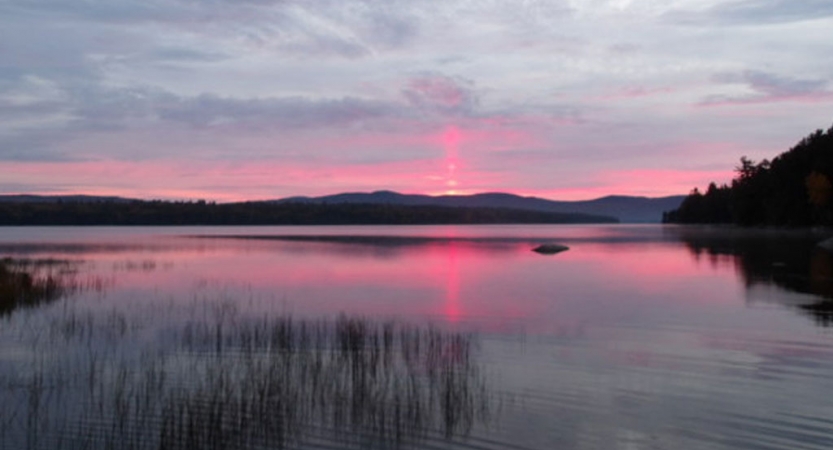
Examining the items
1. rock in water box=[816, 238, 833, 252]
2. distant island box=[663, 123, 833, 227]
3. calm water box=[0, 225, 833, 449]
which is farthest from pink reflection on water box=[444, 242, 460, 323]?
distant island box=[663, 123, 833, 227]

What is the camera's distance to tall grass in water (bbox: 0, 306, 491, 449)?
33.9 ft

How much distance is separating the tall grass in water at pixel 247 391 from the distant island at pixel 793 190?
8310cm

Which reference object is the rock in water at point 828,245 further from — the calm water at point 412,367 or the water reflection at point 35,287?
the water reflection at point 35,287

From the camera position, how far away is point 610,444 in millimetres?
10383

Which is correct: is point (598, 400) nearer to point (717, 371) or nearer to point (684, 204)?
point (717, 371)

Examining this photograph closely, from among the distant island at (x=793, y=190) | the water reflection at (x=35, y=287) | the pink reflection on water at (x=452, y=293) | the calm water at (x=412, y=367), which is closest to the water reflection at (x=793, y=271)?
the calm water at (x=412, y=367)

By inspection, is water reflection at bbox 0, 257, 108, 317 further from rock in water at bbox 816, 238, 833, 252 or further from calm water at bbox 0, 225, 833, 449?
rock in water at bbox 816, 238, 833, 252

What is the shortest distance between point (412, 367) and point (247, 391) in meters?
3.63

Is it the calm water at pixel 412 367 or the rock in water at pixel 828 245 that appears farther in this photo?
the rock in water at pixel 828 245

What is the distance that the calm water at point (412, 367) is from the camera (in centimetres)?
1067

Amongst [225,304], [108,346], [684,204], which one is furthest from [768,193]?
[108,346]

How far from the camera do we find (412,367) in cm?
1498

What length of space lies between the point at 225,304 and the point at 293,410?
15.0m

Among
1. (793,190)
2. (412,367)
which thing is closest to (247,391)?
(412,367)
